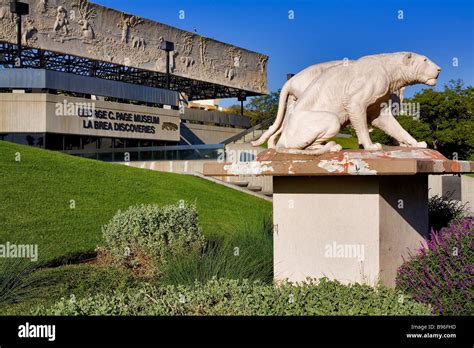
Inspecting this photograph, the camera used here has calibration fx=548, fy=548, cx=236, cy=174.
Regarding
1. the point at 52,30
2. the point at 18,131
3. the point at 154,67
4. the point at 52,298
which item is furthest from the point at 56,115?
the point at 52,298

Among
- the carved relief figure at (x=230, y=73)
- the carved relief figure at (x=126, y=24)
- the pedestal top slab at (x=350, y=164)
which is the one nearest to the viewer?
the pedestal top slab at (x=350, y=164)

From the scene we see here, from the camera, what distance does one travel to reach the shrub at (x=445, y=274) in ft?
15.2

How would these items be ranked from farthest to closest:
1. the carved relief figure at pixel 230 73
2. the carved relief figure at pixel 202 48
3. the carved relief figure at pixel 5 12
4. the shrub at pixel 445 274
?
the carved relief figure at pixel 230 73, the carved relief figure at pixel 202 48, the carved relief figure at pixel 5 12, the shrub at pixel 445 274

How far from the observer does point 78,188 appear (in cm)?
1444

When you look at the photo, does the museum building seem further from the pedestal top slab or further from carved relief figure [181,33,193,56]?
the pedestal top slab

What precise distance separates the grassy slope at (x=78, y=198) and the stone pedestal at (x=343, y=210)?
3.22 meters

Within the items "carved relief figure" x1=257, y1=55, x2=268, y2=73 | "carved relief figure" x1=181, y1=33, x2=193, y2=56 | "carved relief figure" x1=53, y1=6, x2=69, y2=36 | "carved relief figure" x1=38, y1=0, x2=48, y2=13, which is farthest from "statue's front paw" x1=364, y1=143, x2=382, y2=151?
"carved relief figure" x1=257, y1=55, x2=268, y2=73

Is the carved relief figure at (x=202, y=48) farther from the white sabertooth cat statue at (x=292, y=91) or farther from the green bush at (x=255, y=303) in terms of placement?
the green bush at (x=255, y=303)

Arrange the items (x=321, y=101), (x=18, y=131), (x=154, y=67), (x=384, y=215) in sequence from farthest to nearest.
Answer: (x=154, y=67), (x=18, y=131), (x=321, y=101), (x=384, y=215)

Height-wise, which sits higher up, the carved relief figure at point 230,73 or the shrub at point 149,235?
the carved relief figure at point 230,73

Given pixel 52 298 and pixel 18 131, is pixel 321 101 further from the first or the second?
pixel 18 131

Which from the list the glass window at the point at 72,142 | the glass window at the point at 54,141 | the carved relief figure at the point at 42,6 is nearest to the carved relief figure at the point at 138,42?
the carved relief figure at the point at 42,6
